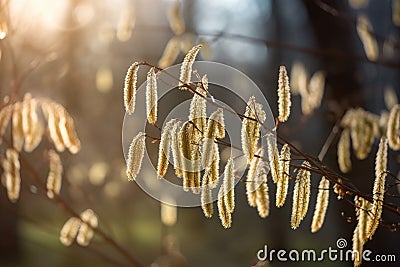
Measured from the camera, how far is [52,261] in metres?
7.07

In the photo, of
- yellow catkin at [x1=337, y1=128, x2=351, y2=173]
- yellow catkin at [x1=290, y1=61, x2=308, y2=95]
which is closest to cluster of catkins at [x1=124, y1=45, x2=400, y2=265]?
yellow catkin at [x1=337, y1=128, x2=351, y2=173]

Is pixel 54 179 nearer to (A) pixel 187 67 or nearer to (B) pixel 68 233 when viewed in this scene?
(B) pixel 68 233

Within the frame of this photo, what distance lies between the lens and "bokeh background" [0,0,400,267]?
7.43 ft

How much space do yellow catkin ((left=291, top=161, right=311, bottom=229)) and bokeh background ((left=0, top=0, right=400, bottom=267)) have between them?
0.71 metres

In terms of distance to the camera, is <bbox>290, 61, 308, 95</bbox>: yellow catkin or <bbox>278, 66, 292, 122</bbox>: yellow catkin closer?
<bbox>278, 66, 292, 122</bbox>: yellow catkin

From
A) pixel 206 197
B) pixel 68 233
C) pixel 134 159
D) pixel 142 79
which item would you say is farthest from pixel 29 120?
pixel 142 79

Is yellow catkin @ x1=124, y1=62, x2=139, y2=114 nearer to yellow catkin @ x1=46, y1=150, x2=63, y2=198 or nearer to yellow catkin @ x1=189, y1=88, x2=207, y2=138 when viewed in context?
yellow catkin @ x1=189, y1=88, x2=207, y2=138

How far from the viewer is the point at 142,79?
18.0ft

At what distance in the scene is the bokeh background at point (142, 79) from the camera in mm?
2266

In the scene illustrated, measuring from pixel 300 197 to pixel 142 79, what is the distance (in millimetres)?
4519

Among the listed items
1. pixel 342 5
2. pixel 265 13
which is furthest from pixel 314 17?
pixel 265 13

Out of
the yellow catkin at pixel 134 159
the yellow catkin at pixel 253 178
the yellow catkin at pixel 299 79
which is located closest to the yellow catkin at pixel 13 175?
the yellow catkin at pixel 134 159

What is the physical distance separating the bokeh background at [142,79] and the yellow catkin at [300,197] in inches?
28.0

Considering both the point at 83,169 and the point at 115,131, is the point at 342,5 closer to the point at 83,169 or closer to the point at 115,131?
the point at 83,169
